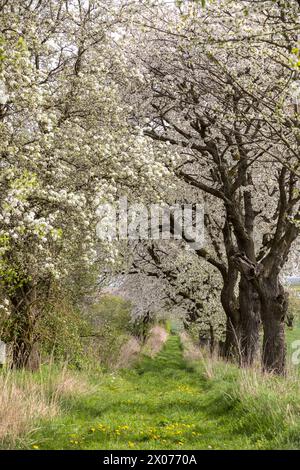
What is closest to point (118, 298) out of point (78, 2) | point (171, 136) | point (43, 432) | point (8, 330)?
point (171, 136)

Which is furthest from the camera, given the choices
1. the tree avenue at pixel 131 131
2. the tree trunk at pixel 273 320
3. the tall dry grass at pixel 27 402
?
the tree trunk at pixel 273 320

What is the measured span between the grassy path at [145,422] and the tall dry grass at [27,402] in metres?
0.27

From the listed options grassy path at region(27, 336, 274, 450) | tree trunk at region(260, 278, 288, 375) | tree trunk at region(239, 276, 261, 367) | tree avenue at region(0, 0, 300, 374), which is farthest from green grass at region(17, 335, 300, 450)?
tree avenue at region(0, 0, 300, 374)

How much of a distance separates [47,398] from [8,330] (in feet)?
12.6

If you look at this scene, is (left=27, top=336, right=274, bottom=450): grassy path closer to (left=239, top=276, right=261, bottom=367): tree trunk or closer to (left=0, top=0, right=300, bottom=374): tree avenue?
(left=239, top=276, right=261, bottom=367): tree trunk

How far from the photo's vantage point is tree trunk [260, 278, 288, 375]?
1702cm

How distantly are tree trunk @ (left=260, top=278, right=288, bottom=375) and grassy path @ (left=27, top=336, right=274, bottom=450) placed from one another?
91.7 inches

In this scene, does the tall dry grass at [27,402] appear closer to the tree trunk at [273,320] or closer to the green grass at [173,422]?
the green grass at [173,422]

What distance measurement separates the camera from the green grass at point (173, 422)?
1023 centimetres

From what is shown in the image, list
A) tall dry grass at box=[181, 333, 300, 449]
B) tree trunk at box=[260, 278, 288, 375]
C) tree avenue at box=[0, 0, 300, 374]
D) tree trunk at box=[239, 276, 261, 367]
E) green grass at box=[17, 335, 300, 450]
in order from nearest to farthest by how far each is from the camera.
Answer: tall dry grass at box=[181, 333, 300, 449] → green grass at box=[17, 335, 300, 450] → tree avenue at box=[0, 0, 300, 374] → tree trunk at box=[260, 278, 288, 375] → tree trunk at box=[239, 276, 261, 367]

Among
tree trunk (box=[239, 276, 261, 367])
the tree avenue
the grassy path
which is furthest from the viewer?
tree trunk (box=[239, 276, 261, 367])

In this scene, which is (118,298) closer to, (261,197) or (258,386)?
(261,197)

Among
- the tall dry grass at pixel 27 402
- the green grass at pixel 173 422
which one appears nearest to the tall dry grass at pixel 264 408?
the green grass at pixel 173 422

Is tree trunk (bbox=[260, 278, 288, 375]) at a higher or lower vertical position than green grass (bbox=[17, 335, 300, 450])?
higher
